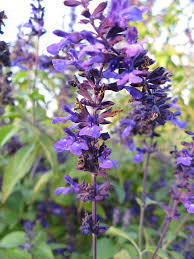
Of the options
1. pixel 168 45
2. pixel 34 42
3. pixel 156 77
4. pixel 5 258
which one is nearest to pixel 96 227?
pixel 156 77

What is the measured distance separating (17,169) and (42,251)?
0.84 m

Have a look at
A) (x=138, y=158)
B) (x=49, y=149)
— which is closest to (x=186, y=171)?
(x=138, y=158)

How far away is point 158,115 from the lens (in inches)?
57.7

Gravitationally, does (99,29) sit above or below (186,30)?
below

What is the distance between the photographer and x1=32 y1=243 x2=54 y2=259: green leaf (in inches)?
86.0

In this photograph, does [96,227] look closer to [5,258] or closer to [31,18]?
[5,258]

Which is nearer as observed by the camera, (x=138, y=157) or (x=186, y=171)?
(x=186, y=171)

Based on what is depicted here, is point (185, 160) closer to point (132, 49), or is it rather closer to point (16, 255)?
point (132, 49)

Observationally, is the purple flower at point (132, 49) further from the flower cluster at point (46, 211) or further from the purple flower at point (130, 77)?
the flower cluster at point (46, 211)

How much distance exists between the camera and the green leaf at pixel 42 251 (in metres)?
2.19

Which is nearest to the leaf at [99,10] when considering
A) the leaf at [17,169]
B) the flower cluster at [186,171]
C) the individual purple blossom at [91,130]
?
the individual purple blossom at [91,130]

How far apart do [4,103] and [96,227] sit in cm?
179

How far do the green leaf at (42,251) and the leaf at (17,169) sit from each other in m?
0.56

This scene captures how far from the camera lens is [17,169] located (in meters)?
2.56
